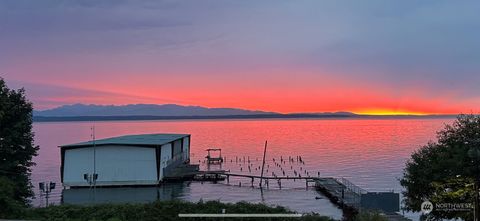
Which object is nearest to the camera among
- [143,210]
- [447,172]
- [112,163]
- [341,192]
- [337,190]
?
[447,172]

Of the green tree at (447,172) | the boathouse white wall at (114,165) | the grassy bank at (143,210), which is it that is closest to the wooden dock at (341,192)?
the green tree at (447,172)

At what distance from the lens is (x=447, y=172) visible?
84.2 ft

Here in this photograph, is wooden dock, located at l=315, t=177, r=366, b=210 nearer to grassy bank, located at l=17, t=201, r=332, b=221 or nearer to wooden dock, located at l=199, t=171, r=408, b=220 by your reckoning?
wooden dock, located at l=199, t=171, r=408, b=220

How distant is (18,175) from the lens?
29703 millimetres

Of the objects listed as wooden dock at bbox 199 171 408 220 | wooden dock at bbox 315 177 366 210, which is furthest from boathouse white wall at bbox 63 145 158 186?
wooden dock at bbox 315 177 366 210

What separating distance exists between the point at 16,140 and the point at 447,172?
82.0 ft

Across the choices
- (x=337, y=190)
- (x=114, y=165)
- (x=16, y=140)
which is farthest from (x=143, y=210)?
(x=114, y=165)

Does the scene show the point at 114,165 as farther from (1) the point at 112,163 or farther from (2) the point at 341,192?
(2) the point at 341,192

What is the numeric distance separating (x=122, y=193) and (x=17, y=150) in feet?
81.4

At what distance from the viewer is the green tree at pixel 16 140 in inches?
1144

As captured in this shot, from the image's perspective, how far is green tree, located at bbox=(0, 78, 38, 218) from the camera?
95.3ft

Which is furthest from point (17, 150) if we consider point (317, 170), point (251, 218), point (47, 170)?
point (317, 170)

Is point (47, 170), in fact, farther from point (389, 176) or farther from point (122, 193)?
point (389, 176)

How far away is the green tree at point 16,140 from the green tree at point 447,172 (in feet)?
75.5
